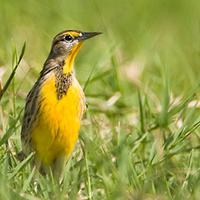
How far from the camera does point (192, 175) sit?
20.0ft

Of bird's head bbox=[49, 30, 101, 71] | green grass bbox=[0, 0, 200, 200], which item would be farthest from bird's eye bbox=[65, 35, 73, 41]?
green grass bbox=[0, 0, 200, 200]

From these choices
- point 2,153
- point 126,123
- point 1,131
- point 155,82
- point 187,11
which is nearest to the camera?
point 2,153

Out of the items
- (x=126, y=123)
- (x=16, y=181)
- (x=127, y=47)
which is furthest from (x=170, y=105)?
(x=127, y=47)

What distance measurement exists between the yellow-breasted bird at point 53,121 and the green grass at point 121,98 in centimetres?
9

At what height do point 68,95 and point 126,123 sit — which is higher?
point 68,95

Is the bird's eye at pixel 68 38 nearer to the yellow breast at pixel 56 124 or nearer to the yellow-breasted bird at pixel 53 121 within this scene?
the yellow-breasted bird at pixel 53 121

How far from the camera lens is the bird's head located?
6.92m

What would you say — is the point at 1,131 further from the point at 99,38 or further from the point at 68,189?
the point at 99,38

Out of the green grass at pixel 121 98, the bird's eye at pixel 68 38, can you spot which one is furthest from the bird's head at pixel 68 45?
the green grass at pixel 121 98

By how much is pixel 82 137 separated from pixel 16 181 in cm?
87

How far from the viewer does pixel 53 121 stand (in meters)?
6.54

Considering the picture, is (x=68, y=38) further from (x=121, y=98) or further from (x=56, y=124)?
(x=121, y=98)

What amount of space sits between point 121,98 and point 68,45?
112 cm

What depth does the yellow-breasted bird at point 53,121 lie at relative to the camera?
6.55 meters
